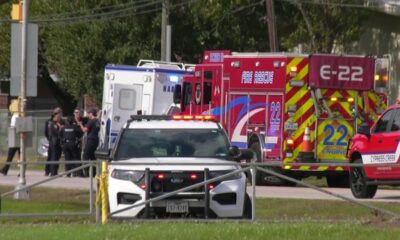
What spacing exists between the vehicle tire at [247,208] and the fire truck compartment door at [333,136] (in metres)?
7.97

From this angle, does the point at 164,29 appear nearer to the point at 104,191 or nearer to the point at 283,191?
the point at 283,191

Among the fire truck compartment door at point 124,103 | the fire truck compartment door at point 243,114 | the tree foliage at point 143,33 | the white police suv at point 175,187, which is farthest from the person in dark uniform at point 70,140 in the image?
the white police suv at point 175,187

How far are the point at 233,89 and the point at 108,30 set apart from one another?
1810 cm

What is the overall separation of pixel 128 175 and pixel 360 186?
6.59 metres

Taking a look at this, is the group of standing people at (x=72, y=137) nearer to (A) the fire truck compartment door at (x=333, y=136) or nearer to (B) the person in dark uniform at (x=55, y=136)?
(B) the person in dark uniform at (x=55, y=136)

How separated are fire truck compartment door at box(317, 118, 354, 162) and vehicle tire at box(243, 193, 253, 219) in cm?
797

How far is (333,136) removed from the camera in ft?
75.5

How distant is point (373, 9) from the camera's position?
35.8 meters

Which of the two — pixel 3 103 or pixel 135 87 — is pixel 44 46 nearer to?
pixel 3 103

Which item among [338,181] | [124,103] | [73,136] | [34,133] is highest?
[124,103]

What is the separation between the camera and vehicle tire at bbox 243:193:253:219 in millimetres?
14809

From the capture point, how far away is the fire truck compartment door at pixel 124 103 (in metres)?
29.3

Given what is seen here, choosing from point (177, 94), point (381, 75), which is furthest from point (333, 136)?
point (177, 94)

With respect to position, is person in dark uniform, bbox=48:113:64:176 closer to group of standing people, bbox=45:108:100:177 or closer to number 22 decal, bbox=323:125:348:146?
group of standing people, bbox=45:108:100:177
